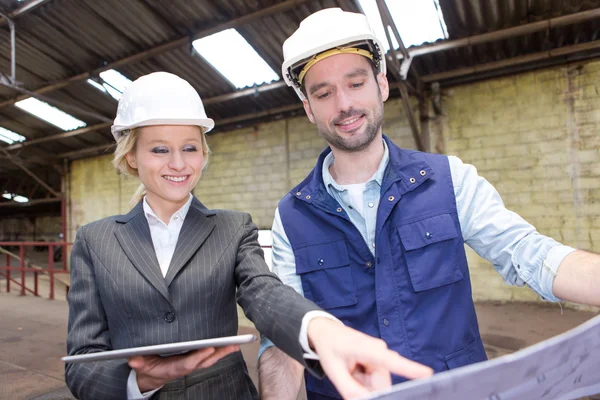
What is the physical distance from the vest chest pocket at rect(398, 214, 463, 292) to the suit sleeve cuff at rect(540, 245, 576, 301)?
260mm

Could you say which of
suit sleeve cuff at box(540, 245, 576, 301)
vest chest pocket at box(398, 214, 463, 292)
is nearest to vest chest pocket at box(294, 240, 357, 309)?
vest chest pocket at box(398, 214, 463, 292)

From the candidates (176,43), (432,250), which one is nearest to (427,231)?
(432,250)

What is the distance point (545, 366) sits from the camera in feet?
1.85

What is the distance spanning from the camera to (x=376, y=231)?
53.7 inches

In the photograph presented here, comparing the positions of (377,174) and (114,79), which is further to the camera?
(114,79)

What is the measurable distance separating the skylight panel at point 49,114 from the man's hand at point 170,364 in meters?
10.2

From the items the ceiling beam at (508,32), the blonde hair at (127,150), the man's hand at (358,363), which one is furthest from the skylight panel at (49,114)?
the man's hand at (358,363)

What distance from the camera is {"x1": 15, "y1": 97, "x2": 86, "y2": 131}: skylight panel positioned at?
9.11 metres

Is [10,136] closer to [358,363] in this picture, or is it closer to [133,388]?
[133,388]

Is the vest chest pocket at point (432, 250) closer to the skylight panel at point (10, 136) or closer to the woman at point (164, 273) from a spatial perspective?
the woman at point (164, 273)

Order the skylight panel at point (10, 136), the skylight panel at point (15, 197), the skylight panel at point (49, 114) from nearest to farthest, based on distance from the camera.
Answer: the skylight panel at point (49, 114) < the skylight panel at point (10, 136) < the skylight panel at point (15, 197)

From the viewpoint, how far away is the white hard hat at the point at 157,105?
1250 millimetres

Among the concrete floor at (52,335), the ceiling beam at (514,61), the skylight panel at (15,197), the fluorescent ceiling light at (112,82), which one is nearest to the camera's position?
the concrete floor at (52,335)

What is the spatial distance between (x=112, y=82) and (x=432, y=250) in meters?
8.18
